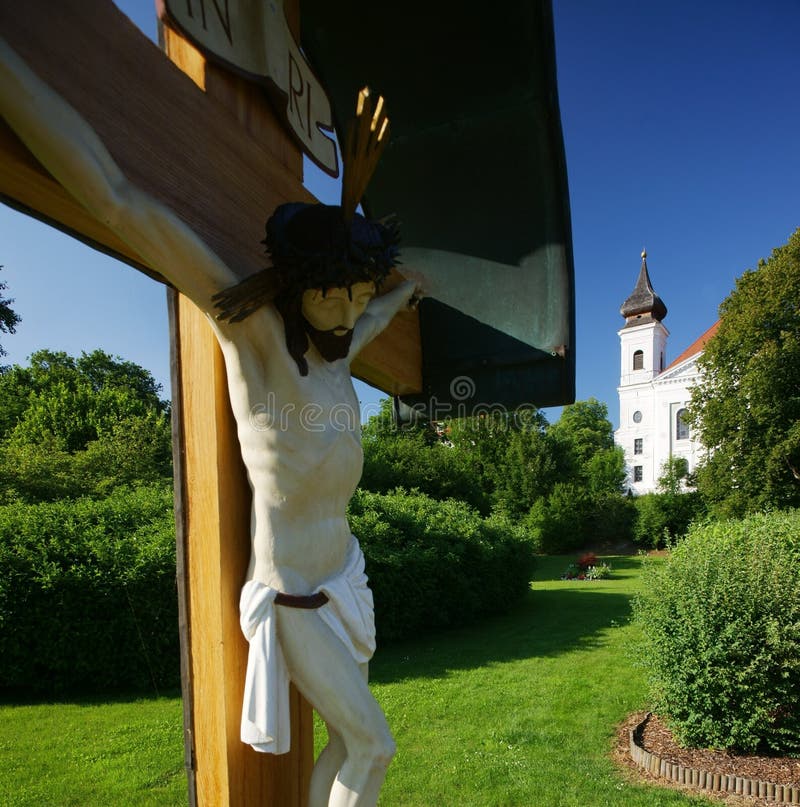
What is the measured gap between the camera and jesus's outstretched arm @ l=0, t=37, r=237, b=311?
2.98 feet

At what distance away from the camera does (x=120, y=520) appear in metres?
7.75

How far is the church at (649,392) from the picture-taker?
1822 inches

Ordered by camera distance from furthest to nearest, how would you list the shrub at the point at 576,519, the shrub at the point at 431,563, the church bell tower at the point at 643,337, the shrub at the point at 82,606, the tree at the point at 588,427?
the church bell tower at the point at 643,337
the tree at the point at 588,427
the shrub at the point at 576,519
the shrub at the point at 431,563
the shrub at the point at 82,606

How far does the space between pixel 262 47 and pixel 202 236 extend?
0.58 m

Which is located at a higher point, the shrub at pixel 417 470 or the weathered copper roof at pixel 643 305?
the weathered copper roof at pixel 643 305

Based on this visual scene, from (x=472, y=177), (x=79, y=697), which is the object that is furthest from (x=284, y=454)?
(x=79, y=697)

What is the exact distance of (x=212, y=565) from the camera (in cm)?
136

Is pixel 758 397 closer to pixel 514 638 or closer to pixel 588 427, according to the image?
pixel 514 638

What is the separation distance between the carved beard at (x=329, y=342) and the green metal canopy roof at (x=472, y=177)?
0.81 meters

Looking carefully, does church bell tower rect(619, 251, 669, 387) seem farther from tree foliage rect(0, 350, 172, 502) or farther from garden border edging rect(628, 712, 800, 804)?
garden border edging rect(628, 712, 800, 804)

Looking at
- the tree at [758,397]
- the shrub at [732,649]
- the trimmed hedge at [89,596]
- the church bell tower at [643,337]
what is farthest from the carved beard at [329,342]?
the church bell tower at [643,337]

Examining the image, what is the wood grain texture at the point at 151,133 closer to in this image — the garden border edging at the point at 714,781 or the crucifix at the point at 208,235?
the crucifix at the point at 208,235

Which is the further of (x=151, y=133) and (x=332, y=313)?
(x=332, y=313)

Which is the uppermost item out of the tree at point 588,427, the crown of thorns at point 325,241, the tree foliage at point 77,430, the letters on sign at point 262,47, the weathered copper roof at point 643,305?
the weathered copper roof at point 643,305
